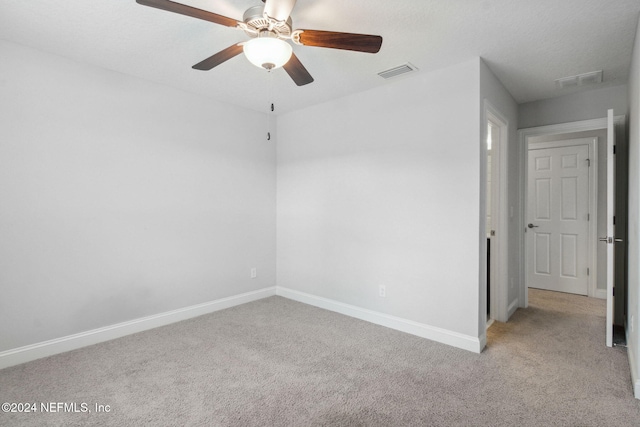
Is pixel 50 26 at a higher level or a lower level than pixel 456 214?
higher

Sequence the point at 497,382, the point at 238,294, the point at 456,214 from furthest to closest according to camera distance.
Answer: the point at 238,294, the point at 456,214, the point at 497,382

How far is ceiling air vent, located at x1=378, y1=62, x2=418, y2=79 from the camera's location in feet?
9.66

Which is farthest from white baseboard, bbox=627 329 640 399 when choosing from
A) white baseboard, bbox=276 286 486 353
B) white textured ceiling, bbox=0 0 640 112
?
white textured ceiling, bbox=0 0 640 112

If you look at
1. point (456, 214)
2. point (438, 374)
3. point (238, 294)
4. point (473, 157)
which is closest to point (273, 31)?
point (473, 157)

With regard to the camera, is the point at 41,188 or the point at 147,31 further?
the point at 41,188

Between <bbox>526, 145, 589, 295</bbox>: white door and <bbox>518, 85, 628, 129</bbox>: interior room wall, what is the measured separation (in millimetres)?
1062

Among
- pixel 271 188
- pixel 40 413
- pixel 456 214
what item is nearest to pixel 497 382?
pixel 456 214

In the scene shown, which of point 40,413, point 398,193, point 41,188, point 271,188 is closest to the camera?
point 40,413

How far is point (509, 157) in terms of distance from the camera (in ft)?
11.9

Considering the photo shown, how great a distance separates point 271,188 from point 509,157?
2.86 meters

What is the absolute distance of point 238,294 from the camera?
13.7ft

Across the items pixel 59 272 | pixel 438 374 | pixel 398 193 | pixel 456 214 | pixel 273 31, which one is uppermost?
pixel 273 31

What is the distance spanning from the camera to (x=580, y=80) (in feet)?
10.6

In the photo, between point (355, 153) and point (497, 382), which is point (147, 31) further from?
point (497, 382)
